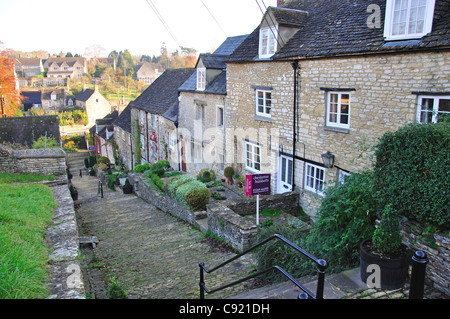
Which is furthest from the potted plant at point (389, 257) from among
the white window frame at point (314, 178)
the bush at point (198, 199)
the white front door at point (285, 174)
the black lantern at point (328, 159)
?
the white front door at point (285, 174)

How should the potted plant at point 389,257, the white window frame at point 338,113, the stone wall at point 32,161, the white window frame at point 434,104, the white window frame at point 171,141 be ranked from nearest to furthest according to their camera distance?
the potted plant at point 389,257, the white window frame at point 434,104, the white window frame at point 338,113, the stone wall at point 32,161, the white window frame at point 171,141

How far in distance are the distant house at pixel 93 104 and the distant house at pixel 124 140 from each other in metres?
31.5

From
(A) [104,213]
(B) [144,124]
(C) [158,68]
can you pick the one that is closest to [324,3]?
(A) [104,213]

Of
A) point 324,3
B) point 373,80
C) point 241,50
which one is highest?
point 324,3

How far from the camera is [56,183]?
48.1ft

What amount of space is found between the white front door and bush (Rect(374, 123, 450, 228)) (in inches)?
299

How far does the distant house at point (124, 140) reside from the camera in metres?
34.8

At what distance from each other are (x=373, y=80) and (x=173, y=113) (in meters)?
16.3

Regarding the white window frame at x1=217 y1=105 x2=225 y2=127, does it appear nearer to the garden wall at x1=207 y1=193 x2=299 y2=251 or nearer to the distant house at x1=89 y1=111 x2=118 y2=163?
the garden wall at x1=207 y1=193 x2=299 y2=251

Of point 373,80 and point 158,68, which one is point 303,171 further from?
point 158,68

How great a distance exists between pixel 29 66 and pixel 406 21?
14053 centimetres

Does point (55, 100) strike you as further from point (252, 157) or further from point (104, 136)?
point (252, 157)

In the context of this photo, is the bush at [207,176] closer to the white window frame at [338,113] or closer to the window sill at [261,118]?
the window sill at [261,118]

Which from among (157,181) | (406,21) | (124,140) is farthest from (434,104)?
(124,140)
